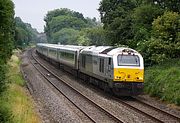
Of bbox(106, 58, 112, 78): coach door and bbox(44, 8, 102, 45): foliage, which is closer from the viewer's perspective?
bbox(106, 58, 112, 78): coach door

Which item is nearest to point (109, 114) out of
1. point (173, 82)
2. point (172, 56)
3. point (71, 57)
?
point (173, 82)

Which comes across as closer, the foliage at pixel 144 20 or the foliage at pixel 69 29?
the foliage at pixel 144 20

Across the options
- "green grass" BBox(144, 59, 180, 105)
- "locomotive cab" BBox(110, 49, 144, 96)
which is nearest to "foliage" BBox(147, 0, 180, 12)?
"green grass" BBox(144, 59, 180, 105)

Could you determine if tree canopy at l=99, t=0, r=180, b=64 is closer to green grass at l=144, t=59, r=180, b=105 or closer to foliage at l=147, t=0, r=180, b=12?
foliage at l=147, t=0, r=180, b=12

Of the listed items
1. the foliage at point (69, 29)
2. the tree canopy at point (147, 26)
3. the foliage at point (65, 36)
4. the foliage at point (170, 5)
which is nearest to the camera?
the tree canopy at point (147, 26)

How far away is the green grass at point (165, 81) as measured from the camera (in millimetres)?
23967

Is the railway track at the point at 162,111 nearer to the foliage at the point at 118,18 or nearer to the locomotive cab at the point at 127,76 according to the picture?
the locomotive cab at the point at 127,76

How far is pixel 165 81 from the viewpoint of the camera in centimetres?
2578

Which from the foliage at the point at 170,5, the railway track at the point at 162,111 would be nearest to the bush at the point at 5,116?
the railway track at the point at 162,111

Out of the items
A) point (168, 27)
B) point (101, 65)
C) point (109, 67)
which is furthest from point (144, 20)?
point (109, 67)

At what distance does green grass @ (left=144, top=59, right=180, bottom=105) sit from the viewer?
24.0 meters

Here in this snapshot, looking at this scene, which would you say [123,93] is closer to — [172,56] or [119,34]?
[172,56]

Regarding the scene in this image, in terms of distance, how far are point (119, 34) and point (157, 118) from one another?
965 inches

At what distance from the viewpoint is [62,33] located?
5640 inches
